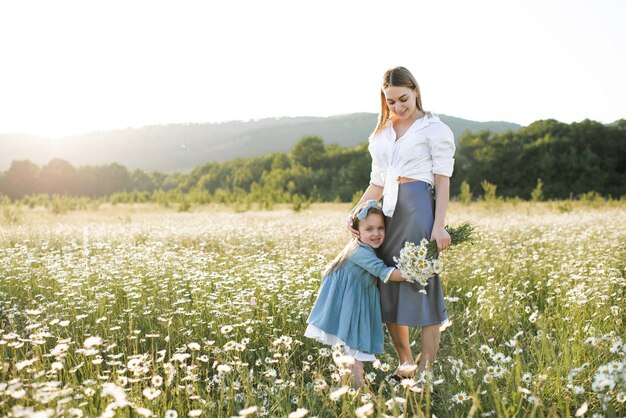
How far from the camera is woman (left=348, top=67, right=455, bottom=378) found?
3568 mm

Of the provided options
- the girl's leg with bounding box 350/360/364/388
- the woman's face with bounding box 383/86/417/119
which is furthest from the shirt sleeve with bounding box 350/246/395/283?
the woman's face with bounding box 383/86/417/119

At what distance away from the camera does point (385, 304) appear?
12.2 feet

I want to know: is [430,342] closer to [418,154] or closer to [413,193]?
[413,193]

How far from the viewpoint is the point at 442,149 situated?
141 inches

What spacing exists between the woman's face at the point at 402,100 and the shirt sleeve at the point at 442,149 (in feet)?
0.81

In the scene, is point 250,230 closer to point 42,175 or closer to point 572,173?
point 572,173

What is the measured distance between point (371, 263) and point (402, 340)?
0.72 meters

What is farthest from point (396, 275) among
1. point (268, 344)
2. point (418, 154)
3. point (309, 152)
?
point (309, 152)

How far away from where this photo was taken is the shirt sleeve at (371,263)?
351cm

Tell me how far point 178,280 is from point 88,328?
1059 millimetres

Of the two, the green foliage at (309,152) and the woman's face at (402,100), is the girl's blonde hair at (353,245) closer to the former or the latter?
the woman's face at (402,100)

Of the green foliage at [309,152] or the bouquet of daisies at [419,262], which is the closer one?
the bouquet of daisies at [419,262]

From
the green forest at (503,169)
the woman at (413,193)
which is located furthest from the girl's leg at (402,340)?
the green forest at (503,169)

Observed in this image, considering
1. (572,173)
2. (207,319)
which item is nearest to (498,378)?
(207,319)
